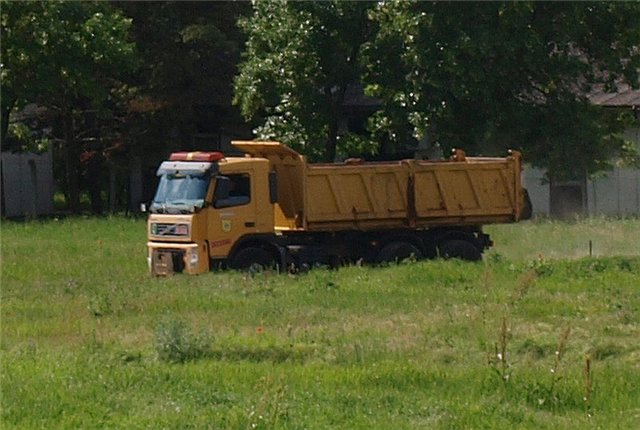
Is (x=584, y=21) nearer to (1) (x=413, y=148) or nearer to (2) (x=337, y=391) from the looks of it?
(1) (x=413, y=148)

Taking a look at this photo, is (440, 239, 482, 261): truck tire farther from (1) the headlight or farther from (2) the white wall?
(2) the white wall

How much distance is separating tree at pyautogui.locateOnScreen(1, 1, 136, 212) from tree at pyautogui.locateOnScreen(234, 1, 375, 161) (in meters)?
7.47

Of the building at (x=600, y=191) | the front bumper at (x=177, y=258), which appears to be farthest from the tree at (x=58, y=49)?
the front bumper at (x=177, y=258)

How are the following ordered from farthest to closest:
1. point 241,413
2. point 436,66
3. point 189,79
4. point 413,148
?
point 189,79
point 413,148
point 436,66
point 241,413

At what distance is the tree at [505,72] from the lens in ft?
110

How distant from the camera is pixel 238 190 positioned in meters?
24.3

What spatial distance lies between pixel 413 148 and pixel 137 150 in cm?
1044

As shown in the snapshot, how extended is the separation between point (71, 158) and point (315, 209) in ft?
76.9

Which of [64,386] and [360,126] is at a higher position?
[360,126]

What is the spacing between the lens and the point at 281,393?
1155 cm

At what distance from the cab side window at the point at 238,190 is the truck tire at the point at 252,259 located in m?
0.94

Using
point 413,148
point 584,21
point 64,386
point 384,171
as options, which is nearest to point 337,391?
point 64,386

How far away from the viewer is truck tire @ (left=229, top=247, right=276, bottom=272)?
24141 millimetres

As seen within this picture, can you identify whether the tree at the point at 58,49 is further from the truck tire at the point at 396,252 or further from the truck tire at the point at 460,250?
the truck tire at the point at 460,250
